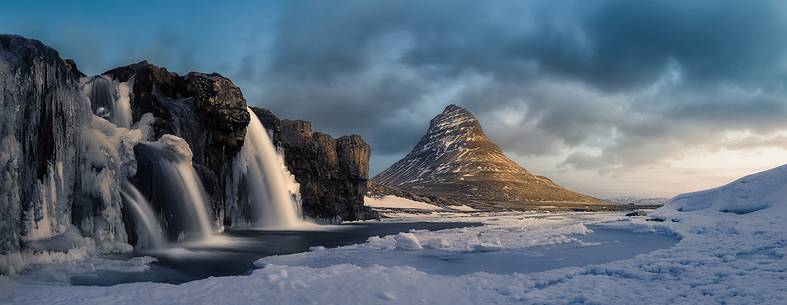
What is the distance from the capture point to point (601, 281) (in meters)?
9.88

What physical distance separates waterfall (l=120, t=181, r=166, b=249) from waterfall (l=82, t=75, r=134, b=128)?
6579 mm

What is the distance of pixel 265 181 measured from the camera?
35.8 metres

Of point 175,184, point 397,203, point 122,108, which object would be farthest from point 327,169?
point 397,203

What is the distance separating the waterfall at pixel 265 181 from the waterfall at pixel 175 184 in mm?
9298

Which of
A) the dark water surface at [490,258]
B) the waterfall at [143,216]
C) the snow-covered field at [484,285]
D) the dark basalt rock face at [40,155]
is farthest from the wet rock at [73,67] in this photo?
the dark water surface at [490,258]

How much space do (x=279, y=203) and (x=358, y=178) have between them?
18.5 metres

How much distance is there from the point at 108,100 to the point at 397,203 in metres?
79.8

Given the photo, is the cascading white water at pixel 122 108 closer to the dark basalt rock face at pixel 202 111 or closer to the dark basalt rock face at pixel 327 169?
the dark basalt rock face at pixel 202 111

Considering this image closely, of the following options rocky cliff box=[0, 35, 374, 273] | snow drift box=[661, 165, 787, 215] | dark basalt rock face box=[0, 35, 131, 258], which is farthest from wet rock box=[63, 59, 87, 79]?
snow drift box=[661, 165, 787, 215]

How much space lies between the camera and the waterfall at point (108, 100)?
79.0 ft

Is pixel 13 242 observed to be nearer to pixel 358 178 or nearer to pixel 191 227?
pixel 191 227

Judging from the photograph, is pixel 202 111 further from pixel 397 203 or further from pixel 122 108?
pixel 397 203

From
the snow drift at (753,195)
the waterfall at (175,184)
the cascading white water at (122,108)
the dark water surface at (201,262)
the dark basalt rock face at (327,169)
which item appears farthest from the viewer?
Answer: the dark basalt rock face at (327,169)

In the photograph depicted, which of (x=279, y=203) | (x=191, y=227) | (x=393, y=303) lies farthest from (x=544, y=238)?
(x=279, y=203)
